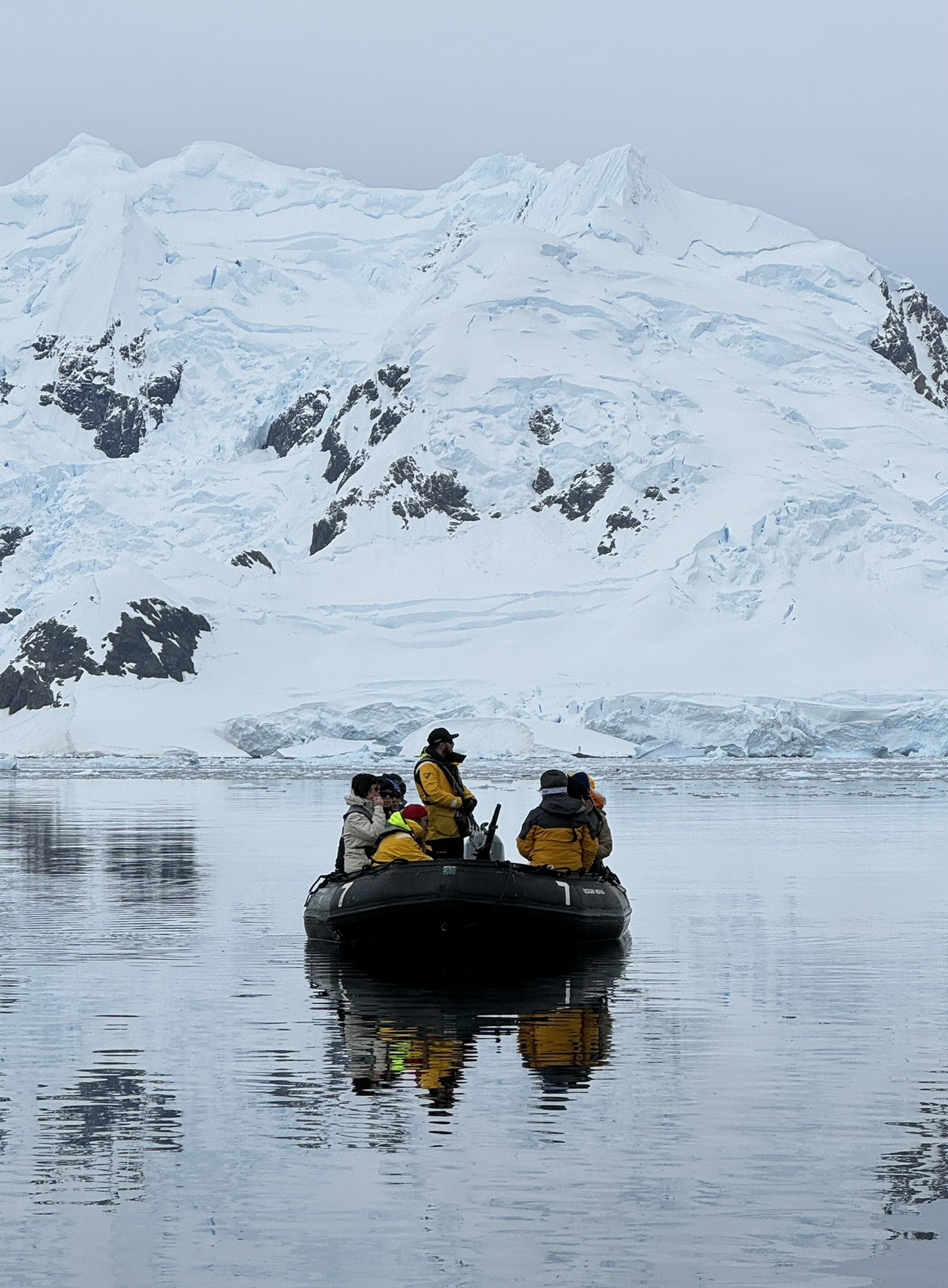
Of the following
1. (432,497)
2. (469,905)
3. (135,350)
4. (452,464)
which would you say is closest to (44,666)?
(432,497)

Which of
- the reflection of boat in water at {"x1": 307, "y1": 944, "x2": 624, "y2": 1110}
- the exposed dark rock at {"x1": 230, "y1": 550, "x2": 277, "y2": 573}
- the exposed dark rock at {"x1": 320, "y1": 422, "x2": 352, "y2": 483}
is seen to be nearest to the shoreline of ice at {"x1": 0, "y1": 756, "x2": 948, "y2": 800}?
Result: the exposed dark rock at {"x1": 230, "y1": 550, "x2": 277, "y2": 573}

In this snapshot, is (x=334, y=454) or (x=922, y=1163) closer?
(x=922, y=1163)

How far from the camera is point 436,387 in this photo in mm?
117875

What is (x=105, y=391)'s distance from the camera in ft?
483

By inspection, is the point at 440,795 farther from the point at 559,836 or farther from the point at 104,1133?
the point at 104,1133

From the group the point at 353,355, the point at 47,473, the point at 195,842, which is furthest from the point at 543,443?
the point at 195,842

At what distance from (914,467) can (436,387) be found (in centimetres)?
2952

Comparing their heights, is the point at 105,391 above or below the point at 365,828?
above

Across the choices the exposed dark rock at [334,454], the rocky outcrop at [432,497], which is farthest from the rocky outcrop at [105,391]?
the rocky outcrop at [432,497]

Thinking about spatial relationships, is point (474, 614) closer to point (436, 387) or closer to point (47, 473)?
point (436, 387)

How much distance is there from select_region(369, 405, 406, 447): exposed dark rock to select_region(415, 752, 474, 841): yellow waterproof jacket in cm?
10635

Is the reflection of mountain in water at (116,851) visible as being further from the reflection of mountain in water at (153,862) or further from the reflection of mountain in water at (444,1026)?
the reflection of mountain in water at (444,1026)

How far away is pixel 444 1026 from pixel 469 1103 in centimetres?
265

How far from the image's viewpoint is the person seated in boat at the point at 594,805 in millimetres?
16562
